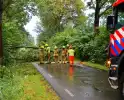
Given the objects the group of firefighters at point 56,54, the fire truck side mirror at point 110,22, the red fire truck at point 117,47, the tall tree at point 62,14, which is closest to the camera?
the red fire truck at point 117,47

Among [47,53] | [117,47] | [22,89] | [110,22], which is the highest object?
[110,22]

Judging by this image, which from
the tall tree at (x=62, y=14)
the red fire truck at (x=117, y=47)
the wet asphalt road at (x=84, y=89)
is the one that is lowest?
the wet asphalt road at (x=84, y=89)

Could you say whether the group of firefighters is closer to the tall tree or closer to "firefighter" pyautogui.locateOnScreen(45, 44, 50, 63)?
"firefighter" pyautogui.locateOnScreen(45, 44, 50, 63)

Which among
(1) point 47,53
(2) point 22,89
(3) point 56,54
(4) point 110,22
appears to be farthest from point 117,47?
(1) point 47,53

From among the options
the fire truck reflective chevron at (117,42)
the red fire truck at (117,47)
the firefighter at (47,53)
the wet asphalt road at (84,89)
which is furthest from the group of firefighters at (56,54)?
the red fire truck at (117,47)

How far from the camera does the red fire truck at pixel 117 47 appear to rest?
33.2 feet

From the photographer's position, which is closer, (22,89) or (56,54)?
(22,89)

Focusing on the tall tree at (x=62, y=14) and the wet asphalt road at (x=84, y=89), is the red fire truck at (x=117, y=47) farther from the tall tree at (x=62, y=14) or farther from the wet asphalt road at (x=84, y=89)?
the tall tree at (x=62, y=14)

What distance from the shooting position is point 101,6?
3030 centimetres

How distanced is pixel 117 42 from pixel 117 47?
0.18 m

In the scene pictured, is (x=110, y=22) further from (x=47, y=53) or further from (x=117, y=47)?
(x=47, y=53)

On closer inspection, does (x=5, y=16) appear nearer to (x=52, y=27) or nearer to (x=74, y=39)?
(x=74, y=39)

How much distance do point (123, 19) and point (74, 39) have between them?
22.0 meters

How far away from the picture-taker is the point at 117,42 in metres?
10.6
